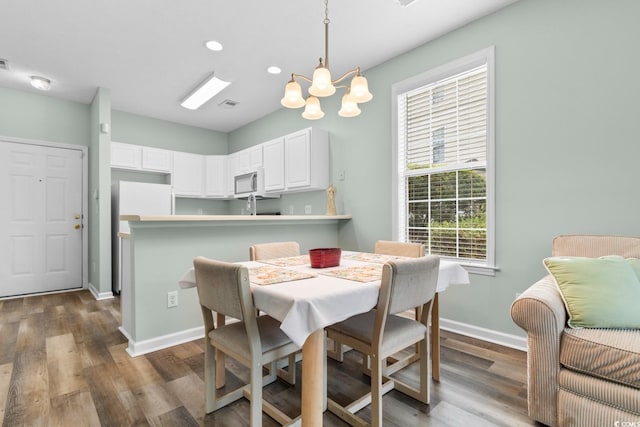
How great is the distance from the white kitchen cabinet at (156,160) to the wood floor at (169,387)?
2766 millimetres

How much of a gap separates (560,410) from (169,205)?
468 cm

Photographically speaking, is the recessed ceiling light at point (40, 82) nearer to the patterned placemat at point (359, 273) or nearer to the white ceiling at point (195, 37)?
the white ceiling at point (195, 37)

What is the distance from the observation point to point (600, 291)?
1.49 metres

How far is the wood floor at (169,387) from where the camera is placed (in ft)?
5.23

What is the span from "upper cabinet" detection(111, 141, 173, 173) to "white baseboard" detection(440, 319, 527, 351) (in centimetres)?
457

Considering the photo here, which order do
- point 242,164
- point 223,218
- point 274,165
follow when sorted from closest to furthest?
point 223,218
point 274,165
point 242,164

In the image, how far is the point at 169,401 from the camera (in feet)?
5.72

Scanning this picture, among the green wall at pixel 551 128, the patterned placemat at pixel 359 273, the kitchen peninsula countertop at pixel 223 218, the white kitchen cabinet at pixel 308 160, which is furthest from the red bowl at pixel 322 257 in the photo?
the white kitchen cabinet at pixel 308 160

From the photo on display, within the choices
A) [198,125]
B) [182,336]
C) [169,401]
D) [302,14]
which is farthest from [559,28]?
[198,125]

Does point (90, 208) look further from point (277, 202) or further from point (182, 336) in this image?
point (182, 336)

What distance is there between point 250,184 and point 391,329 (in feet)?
11.7

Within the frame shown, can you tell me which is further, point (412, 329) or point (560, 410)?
point (412, 329)

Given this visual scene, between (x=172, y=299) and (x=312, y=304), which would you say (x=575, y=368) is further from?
(x=172, y=299)

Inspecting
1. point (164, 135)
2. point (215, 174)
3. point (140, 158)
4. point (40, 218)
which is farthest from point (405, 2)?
point (40, 218)
